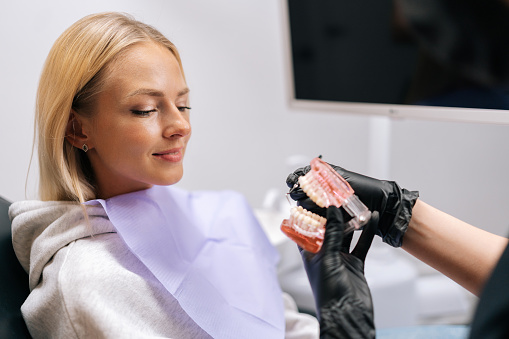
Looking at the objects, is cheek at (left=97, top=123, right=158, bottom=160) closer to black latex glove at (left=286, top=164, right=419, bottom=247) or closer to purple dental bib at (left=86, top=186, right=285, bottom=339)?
purple dental bib at (left=86, top=186, right=285, bottom=339)

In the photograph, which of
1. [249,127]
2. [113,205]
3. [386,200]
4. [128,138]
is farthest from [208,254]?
[249,127]

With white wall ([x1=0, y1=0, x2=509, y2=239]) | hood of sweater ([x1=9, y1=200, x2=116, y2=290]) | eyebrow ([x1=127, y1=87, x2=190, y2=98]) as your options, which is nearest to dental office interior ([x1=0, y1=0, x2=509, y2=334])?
white wall ([x1=0, y1=0, x2=509, y2=239])

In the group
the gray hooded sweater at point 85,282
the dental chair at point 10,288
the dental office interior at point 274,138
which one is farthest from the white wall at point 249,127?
the gray hooded sweater at point 85,282

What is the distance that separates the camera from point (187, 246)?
111 centimetres

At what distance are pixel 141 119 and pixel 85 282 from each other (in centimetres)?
34

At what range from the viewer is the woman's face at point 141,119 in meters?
0.91

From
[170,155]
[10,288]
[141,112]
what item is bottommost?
[10,288]

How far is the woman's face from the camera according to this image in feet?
2.97

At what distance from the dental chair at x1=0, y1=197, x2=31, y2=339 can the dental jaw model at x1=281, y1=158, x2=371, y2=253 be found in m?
0.59

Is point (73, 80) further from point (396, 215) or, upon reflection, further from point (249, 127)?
point (249, 127)

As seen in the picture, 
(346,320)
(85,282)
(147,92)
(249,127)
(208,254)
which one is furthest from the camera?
(249,127)

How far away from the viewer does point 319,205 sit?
0.78 metres

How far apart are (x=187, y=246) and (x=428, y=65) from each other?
0.91 m

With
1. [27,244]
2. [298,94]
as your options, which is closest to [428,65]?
[298,94]
